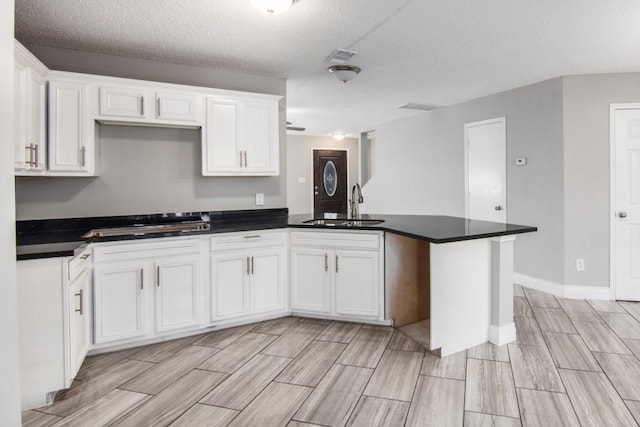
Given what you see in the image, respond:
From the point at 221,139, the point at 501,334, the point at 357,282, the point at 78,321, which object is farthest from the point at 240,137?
the point at 501,334

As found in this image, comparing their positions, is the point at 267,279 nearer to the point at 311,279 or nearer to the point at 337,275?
the point at 311,279

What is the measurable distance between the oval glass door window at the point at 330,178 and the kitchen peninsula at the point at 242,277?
5.54m

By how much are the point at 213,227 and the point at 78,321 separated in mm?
1199

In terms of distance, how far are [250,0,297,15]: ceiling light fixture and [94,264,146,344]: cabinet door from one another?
1917 millimetres

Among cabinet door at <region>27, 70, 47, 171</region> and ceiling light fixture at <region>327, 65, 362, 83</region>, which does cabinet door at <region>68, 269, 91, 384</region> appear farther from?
ceiling light fixture at <region>327, 65, 362, 83</region>

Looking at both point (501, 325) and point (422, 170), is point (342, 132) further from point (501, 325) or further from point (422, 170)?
point (501, 325)

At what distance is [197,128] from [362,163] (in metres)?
5.66

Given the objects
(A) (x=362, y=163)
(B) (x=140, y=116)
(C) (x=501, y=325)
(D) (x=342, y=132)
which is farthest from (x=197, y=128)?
(A) (x=362, y=163)

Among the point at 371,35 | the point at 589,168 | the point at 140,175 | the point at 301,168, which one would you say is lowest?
the point at 140,175

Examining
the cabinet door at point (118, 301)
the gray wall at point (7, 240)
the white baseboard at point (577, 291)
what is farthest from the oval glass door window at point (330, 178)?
the gray wall at point (7, 240)

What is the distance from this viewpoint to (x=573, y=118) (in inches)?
154

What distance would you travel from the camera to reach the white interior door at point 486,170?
184 inches

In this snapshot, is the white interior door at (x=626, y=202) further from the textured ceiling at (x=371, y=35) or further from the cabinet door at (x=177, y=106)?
the cabinet door at (x=177, y=106)

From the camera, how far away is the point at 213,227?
3195 mm
